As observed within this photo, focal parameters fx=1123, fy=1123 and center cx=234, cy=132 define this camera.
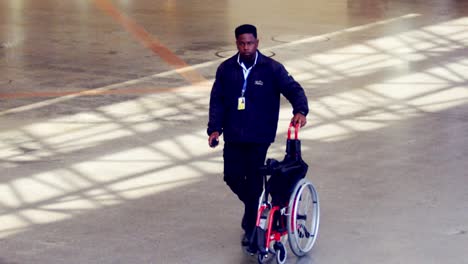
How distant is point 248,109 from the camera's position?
9.38 meters

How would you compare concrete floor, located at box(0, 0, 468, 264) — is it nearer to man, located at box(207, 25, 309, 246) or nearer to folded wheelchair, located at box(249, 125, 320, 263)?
folded wheelchair, located at box(249, 125, 320, 263)

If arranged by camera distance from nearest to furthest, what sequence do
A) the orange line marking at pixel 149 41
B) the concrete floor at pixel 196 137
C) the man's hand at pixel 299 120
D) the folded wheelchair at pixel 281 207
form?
the folded wheelchair at pixel 281 207 → the man's hand at pixel 299 120 → the concrete floor at pixel 196 137 → the orange line marking at pixel 149 41

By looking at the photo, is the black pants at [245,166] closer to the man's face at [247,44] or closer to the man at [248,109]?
the man at [248,109]

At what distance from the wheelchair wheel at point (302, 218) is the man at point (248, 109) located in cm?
40

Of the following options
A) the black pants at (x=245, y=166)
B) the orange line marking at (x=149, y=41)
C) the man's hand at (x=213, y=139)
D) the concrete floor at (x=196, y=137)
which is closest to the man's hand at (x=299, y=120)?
the black pants at (x=245, y=166)

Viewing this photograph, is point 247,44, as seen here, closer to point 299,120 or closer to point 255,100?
point 255,100

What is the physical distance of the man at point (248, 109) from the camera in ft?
30.8

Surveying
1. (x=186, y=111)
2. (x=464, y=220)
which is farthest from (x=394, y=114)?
(x=464, y=220)

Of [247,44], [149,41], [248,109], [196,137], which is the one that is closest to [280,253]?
[248,109]

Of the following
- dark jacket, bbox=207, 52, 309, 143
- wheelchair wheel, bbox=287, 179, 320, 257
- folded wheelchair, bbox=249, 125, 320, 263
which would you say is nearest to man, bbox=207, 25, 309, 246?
dark jacket, bbox=207, 52, 309, 143

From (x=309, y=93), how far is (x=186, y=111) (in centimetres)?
229

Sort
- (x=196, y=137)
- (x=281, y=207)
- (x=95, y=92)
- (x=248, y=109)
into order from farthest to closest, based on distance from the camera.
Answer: (x=95, y=92), (x=196, y=137), (x=248, y=109), (x=281, y=207)

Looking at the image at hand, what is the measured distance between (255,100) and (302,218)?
107 cm

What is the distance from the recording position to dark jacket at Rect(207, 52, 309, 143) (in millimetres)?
9375
